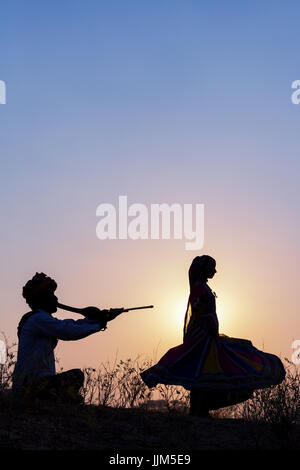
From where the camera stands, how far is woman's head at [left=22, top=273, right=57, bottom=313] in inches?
380

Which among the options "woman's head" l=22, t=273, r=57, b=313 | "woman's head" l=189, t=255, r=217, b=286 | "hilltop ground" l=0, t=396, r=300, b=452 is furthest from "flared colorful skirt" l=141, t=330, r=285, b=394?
"woman's head" l=22, t=273, r=57, b=313

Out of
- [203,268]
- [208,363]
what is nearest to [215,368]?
[208,363]

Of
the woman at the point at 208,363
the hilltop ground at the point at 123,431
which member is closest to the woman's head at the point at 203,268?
the woman at the point at 208,363

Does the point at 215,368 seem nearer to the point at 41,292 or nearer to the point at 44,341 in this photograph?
the point at 44,341

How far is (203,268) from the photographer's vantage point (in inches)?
446

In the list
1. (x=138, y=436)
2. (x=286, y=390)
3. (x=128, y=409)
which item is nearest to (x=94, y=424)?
(x=138, y=436)

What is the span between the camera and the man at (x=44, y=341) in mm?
9406

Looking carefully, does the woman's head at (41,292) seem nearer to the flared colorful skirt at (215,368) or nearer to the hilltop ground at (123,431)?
the hilltop ground at (123,431)

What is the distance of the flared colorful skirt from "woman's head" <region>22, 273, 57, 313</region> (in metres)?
1.76

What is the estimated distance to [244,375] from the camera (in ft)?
34.7

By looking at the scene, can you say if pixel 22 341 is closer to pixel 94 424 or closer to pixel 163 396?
pixel 94 424

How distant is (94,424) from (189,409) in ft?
7.34

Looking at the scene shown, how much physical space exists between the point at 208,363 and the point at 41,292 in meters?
2.49
